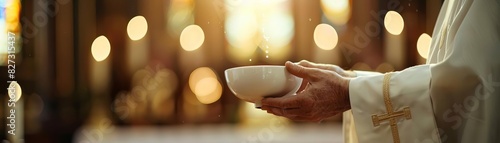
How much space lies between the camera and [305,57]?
10.6 ft

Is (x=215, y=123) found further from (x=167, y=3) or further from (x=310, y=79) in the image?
(x=310, y=79)

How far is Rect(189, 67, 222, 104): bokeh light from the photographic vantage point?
10.5ft

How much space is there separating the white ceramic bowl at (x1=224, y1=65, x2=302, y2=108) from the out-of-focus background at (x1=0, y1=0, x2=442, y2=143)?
1952 millimetres

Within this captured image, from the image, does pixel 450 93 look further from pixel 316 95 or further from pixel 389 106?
pixel 316 95

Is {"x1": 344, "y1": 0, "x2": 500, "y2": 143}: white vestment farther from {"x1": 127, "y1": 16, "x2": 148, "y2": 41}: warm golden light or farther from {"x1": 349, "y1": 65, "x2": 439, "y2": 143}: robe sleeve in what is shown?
{"x1": 127, "y1": 16, "x2": 148, "y2": 41}: warm golden light

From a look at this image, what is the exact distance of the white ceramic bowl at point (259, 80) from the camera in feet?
3.22

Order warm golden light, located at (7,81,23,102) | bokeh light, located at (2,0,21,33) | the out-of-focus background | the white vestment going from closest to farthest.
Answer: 1. the white vestment
2. warm golden light, located at (7,81,23,102)
3. bokeh light, located at (2,0,21,33)
4. the out-of-focus background

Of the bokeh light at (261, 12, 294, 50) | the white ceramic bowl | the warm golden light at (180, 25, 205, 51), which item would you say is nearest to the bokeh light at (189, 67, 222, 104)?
the warm golden light at (180, 25, 205, 51)

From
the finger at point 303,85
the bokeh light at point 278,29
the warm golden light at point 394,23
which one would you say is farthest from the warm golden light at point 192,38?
the finger at point 303,85

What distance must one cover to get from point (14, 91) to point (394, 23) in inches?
78.8

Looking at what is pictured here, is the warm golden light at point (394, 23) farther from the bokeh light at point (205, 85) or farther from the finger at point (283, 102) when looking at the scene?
the finger at point (283, 102)

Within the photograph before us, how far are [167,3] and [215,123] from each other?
74cm

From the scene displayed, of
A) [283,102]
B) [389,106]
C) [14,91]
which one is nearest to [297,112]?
[283,102]

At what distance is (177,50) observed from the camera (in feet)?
10.5
